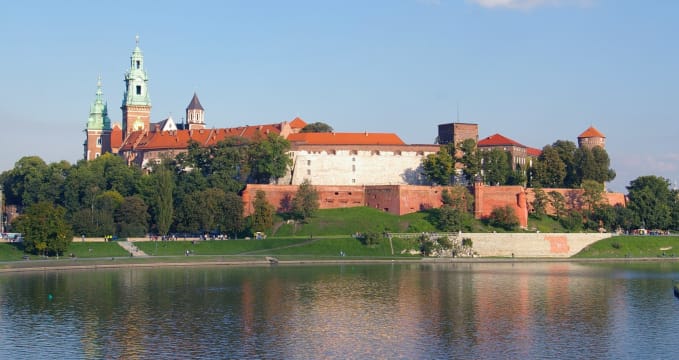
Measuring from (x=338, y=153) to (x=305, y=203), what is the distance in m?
11.8

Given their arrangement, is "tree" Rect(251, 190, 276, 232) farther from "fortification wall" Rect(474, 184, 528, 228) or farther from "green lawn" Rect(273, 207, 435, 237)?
"fortification wall" Rect(474, 184, 528, 228)

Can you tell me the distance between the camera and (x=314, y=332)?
3253 centimetres

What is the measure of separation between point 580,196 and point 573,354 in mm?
47288

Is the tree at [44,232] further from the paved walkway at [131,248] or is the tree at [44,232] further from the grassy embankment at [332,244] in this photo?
the paved walkway at [131,248]

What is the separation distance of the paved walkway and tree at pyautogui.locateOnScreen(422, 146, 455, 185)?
25.8 metres

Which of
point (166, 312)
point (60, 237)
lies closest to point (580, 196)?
point (60, 237)

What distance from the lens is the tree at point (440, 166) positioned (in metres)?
74.4

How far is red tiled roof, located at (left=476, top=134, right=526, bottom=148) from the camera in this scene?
85.4 metres

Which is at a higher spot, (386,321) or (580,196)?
(580,196)

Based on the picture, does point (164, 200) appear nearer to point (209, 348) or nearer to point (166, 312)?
point (166, 312)

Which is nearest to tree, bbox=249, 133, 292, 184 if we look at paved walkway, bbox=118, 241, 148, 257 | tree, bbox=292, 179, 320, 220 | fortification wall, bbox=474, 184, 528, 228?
tree, bbox=292, 179, 320, 220

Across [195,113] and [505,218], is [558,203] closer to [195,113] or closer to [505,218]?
[505,218]

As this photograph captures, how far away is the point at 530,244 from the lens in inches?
2591

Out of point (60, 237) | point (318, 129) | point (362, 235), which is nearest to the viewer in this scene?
point (60, 237)
